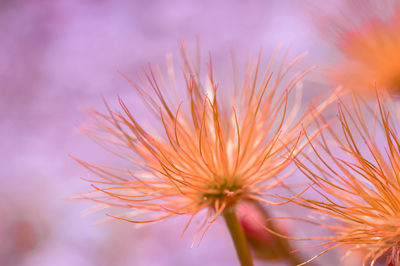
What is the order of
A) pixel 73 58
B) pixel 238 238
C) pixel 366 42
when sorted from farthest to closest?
pixel 73 58, pixel 366 42, pixel 238 238

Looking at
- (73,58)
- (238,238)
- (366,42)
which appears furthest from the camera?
(73,58)

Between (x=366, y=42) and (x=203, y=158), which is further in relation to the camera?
(x=366, y=42)

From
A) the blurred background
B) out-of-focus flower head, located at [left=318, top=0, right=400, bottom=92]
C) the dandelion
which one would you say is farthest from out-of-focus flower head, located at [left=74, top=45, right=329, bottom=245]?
the blurred background

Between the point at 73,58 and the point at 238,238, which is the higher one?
the point at 73,58

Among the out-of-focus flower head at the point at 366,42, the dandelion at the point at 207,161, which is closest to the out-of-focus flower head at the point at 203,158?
the dandelion at the point at 207,161

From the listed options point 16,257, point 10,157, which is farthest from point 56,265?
point 10,157

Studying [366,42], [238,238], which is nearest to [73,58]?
[366,42]

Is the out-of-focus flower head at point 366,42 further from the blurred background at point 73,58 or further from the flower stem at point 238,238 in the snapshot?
the blurred background at point 73,58

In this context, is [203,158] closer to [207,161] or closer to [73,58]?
[207,161]
